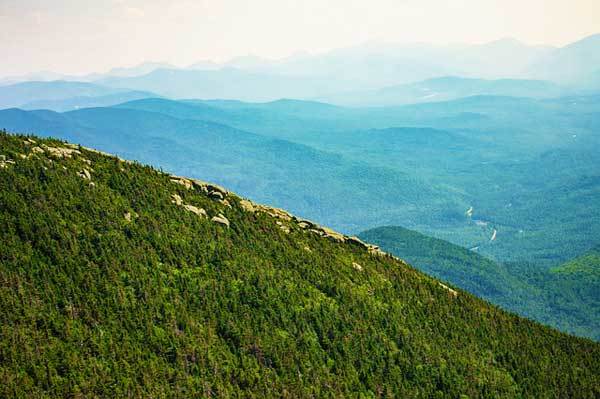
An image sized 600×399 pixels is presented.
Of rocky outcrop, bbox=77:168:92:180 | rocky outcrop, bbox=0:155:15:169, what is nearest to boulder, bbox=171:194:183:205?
rocky outcrop, bbox=77:168:92:180

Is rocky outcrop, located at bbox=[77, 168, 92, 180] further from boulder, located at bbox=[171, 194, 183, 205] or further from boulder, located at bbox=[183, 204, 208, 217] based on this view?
boulder, located at bbox=[183, 204, 208, 217]

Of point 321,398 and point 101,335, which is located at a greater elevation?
point 101,335

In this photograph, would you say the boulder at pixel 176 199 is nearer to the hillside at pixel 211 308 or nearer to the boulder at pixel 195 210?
the hillside at pixel 211 308

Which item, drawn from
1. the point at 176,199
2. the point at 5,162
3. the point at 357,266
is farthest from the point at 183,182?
the point at 357,266

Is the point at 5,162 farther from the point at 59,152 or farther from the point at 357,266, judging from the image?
the point at 357,266

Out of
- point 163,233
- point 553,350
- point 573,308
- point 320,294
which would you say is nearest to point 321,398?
point 320,294

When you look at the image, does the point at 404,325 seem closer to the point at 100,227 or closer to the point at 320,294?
the point at 320,294

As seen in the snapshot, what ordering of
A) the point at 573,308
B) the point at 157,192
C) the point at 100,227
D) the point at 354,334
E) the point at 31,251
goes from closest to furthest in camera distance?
the point at 31,251 → the point at 100,227 → the point at 354,334 → the point at 157,192 → the point at 573,308

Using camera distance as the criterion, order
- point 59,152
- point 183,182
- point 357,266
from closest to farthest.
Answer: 1. point 59,152
2. point 357,266
3. point 183,182
